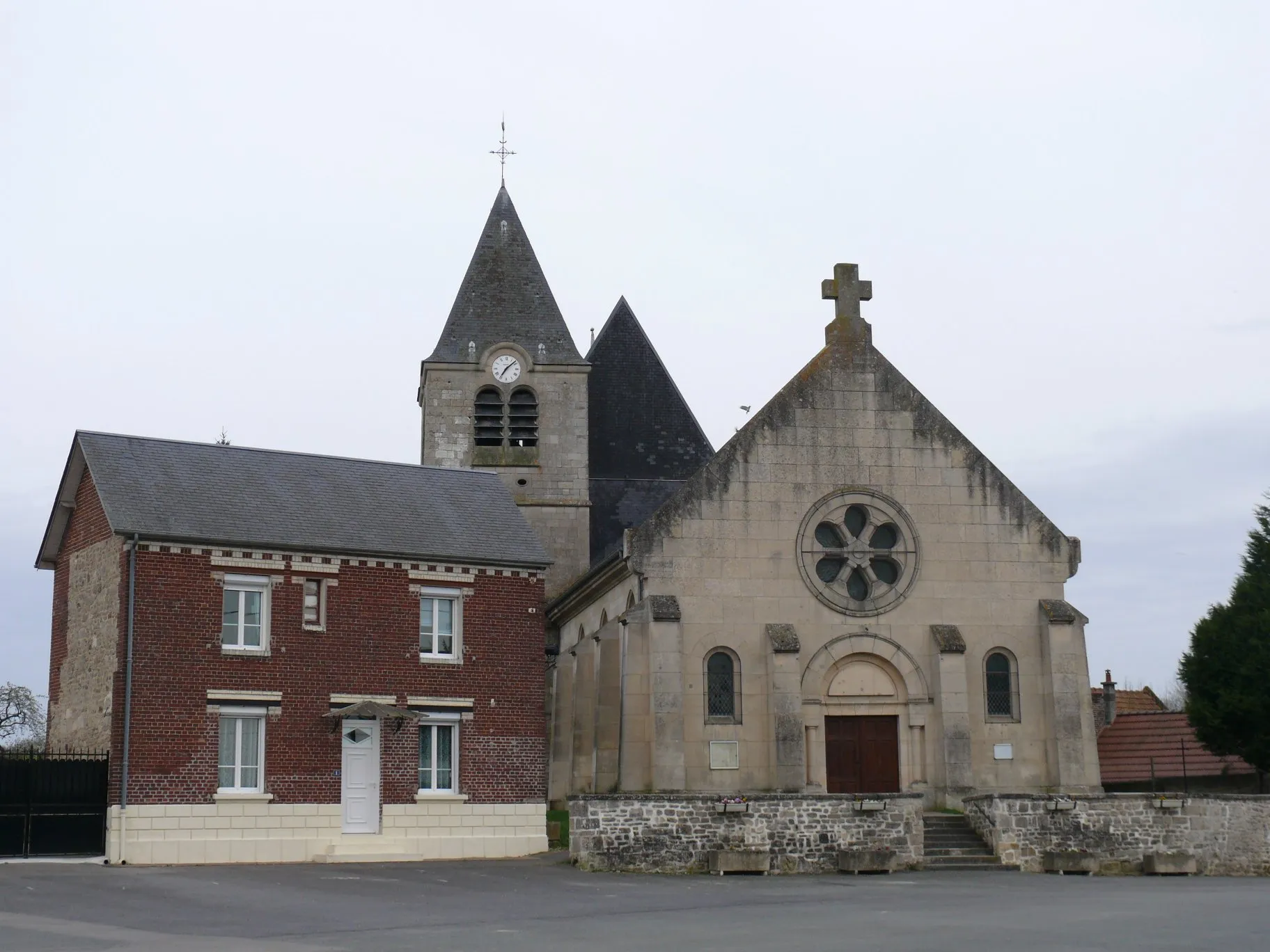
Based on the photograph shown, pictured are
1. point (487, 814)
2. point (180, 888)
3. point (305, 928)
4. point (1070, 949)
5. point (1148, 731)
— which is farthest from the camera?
point (1148, 731)

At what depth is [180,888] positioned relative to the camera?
22047 millimetres

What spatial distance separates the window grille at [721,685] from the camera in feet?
98.4

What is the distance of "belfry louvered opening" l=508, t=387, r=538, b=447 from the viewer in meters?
44.6

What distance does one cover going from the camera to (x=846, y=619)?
30.7 metres

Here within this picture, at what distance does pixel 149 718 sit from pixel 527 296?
20908 mm

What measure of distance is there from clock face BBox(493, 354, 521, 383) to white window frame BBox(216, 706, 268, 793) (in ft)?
58.7

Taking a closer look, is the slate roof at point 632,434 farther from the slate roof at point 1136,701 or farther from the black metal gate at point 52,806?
the black metal gate at point 52,806

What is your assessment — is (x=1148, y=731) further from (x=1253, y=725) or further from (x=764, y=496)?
(x=764, y=496)

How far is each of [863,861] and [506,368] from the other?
22344 millimetres

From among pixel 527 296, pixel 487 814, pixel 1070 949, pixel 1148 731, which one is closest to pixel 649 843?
pixel 487 814

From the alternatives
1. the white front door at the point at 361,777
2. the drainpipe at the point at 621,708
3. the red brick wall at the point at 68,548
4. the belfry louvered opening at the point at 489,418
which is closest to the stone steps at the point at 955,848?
the drainpipe at the point at 621,708

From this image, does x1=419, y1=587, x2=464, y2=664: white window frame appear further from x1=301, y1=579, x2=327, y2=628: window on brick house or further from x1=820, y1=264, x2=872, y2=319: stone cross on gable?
x1=820, y1=264, x2=872, y2=319: stone cross on gable

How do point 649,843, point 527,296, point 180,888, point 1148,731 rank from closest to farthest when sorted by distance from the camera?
1. point 180,888
2. point 649,843
3. point 1148,731
4. point 527,296

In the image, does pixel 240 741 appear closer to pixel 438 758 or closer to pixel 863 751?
pixel 438 758
